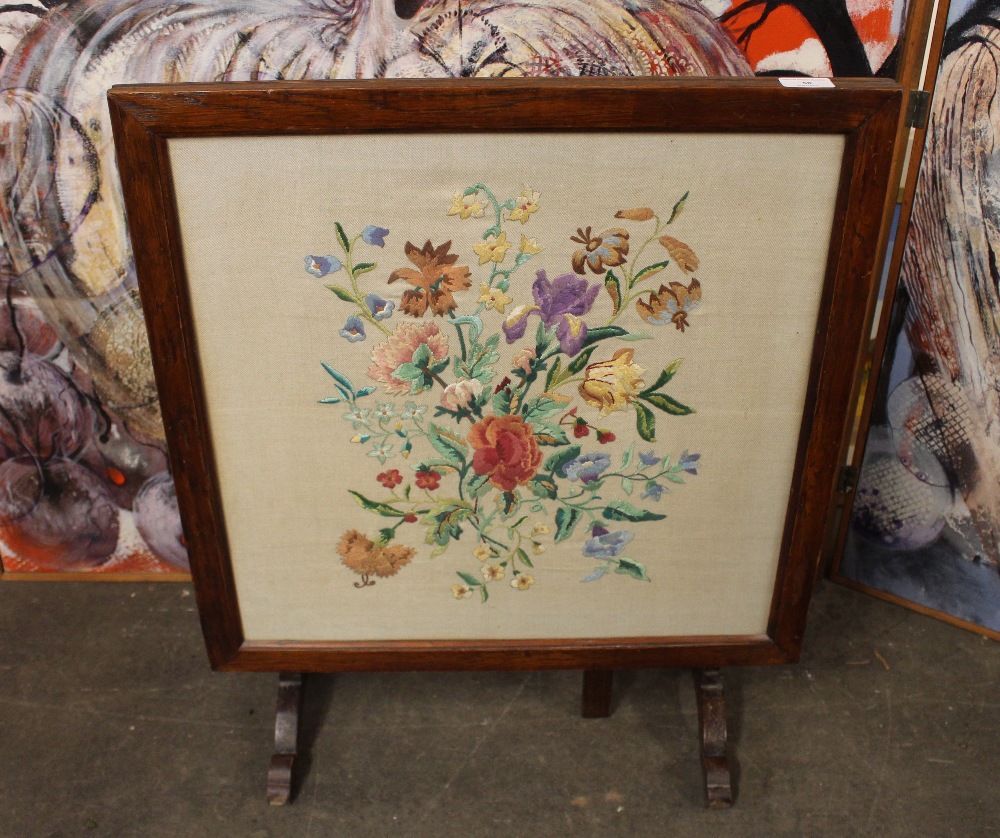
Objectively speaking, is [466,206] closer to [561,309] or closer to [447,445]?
[561,309]

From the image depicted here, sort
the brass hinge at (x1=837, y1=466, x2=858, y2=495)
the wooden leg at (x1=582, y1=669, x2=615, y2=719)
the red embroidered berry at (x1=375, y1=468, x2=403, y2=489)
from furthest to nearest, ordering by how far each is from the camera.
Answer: the brass hinge at (x1=837, y1=466, x2=858, y2=495), the wooden leg at (x1=582, y1=669, x2=615, y2=719), the red embroidered berry at (x1=375, y1=468, x2=403, y2=489)

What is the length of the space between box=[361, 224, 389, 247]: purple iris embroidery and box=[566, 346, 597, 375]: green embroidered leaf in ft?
0.89

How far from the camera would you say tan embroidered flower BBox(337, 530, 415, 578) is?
122 centimetres

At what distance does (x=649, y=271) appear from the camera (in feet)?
3.45

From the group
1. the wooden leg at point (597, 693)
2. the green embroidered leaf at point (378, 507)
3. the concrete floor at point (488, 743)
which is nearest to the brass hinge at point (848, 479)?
the concrete floor at point (488, 743)

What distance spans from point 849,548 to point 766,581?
22.6 inches

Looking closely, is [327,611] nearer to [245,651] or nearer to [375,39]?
[245,651]

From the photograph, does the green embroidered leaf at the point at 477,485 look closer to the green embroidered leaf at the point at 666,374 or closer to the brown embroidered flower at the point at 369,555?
the brown embroidered flower at the point at 369,555

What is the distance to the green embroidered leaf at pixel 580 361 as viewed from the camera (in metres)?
1.09

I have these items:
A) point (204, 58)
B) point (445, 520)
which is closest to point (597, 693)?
point (445, 520)

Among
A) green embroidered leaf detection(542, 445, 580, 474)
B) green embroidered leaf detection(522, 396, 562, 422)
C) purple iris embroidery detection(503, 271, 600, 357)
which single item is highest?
purple iris embroidery detection(503, 271, 600, 357)

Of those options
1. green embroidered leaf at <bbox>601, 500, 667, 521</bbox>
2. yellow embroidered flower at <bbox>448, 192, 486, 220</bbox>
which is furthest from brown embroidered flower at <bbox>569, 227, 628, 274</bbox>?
green embroidered leaf at <bbox>601, 500, 667, 521</bbox>

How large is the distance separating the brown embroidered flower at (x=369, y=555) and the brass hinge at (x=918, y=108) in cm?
101

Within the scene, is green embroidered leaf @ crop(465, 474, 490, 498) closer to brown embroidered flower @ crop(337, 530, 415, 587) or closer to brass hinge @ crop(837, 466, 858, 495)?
brown embroidered flower @ crop(337, 530, 415, 587)
